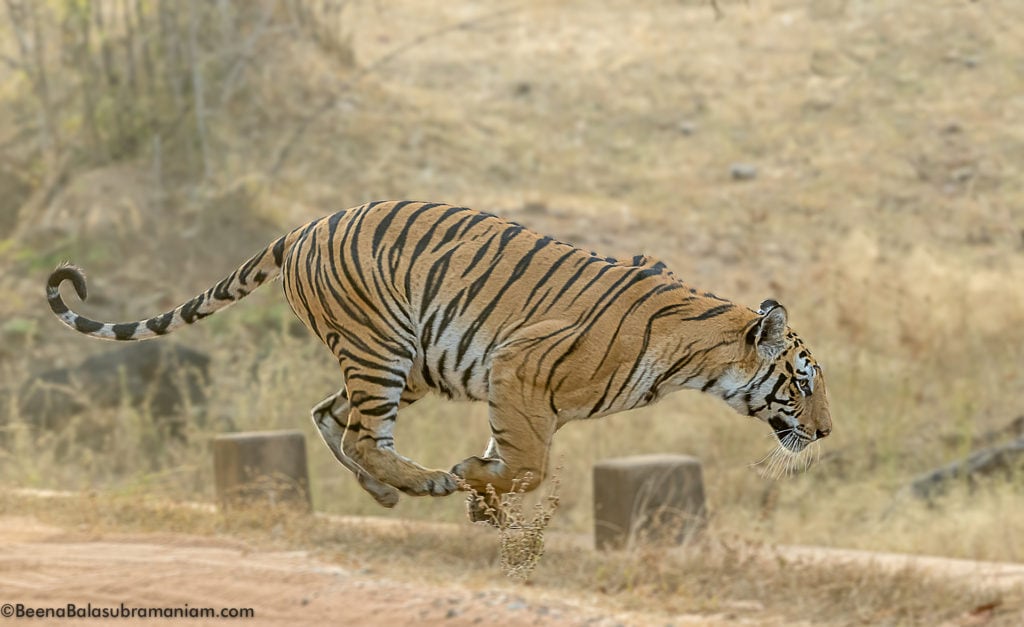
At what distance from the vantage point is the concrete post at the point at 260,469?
12.6 meters

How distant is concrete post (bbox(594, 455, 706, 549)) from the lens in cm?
1202

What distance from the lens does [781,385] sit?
4.95 metres

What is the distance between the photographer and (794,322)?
19.7 metres

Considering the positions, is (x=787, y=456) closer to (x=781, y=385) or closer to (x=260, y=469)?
(x=781, y=385)

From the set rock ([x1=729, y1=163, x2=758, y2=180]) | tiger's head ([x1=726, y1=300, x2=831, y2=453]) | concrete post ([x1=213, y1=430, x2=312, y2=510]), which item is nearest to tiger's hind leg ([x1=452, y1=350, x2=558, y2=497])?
tiger's head ([x1=726, y1=300, x2=831, y2=453])

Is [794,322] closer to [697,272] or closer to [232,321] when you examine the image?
[697,272]

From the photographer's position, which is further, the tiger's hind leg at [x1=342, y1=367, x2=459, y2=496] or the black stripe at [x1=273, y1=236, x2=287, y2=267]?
the black stripe at [x1=273, y1=236, x2=287, y2=267]

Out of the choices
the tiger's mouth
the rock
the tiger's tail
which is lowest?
the tiger's mouth

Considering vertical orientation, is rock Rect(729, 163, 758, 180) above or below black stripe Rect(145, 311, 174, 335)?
above

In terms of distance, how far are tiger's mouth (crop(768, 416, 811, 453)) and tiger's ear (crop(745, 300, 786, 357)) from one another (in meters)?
0.30

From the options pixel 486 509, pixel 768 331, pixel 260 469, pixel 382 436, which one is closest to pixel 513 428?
pixel 486 509

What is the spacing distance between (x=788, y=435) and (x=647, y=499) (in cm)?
705

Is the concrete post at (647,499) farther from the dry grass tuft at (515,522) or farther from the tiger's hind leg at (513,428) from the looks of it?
the tiger's hind leg at (513,428)

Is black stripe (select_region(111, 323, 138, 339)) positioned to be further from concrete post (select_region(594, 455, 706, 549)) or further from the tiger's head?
concrete post (select_region(594, 455, 706, 549))
